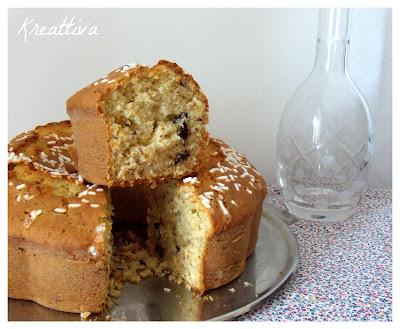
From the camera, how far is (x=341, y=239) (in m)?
2.07

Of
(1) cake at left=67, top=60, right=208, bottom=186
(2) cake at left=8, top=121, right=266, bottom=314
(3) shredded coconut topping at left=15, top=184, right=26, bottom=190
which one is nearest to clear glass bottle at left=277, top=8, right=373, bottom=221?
(2) cake at left=8, top=121, right=266, bottom=314

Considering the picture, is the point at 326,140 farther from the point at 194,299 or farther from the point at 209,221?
the point at 194,299

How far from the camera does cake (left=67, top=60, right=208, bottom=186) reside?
1.64 meters

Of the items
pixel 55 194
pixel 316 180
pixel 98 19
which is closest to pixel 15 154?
pixel 55 194

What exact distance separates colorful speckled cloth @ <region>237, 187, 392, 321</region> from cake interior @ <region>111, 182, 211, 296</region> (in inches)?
11.1

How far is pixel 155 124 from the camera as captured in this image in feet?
5.72

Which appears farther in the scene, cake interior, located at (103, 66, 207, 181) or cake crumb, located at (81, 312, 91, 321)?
cake interior, located at (103, 66, 207, 181)

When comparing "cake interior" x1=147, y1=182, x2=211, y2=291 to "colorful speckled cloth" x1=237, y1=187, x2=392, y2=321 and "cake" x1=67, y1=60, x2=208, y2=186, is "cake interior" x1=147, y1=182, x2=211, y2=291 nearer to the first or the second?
"cake" x1=67, y1=60, x2=208, y2=186

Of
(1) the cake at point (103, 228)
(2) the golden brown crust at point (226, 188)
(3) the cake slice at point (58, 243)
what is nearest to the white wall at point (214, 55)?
(1) the cake at point (103, 228)

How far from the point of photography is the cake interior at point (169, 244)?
5.57 ft

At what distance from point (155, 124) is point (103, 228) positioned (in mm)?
403

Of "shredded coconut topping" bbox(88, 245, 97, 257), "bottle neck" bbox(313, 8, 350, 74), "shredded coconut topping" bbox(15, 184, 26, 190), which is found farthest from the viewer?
"bottle neck" bbox(313, 8, 350, 74)

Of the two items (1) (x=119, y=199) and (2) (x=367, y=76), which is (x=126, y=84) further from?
(2) (x=367, y=76)

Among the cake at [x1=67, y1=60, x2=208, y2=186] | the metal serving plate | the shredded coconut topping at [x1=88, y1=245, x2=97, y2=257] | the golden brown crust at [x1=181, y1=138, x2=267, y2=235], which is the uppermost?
the cake at [x1=67, y1=60, x2=208, y2=186]
